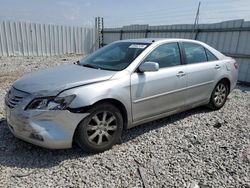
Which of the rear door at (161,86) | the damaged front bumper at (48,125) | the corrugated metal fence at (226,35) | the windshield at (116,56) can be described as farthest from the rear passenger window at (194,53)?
the corrugated metal fence at (226,35)

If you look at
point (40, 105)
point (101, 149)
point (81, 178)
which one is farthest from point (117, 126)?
point (40, 105)

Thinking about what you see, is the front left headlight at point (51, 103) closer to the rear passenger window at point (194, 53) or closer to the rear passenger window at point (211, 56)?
the rear passenger window at point (194, 53)

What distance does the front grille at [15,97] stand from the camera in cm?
285

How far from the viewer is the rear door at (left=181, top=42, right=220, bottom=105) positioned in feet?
13.4

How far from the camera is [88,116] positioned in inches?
114

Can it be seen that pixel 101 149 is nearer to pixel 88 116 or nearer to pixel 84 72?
pixel 88 116

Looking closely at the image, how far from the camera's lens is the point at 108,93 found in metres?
2.97

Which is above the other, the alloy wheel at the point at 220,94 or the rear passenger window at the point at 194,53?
the rear passenger window at the point at 194,53

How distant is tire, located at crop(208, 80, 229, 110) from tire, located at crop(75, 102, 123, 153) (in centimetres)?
244

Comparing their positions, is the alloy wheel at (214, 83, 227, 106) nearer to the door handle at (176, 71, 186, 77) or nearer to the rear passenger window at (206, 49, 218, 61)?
the rear passenger window at (206, 49, 218, 61)

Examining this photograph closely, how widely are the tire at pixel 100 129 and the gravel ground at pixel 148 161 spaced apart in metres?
0.14

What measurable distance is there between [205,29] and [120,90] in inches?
266

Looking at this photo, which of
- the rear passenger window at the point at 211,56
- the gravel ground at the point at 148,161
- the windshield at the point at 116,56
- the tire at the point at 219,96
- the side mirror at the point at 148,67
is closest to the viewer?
the gravel ground at the point at 148,161

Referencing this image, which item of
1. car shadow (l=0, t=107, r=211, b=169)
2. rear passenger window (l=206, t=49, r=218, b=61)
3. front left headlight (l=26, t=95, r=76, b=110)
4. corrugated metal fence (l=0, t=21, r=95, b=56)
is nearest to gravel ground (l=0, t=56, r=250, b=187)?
car shadow (l=0, t=107, r=211, b=169)
